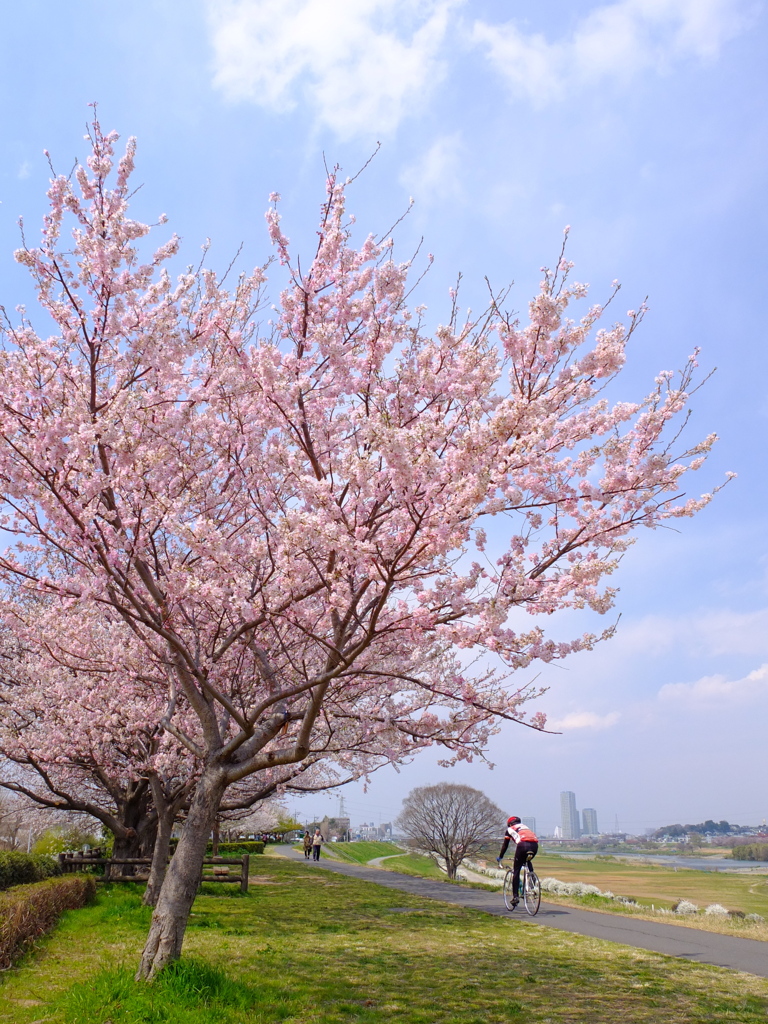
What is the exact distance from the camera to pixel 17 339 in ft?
20.1

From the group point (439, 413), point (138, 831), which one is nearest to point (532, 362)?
point (439, 413)

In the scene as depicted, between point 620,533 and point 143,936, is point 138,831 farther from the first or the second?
point 620,533

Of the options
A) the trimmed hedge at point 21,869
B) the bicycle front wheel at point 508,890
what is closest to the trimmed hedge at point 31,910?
the trimmed hedge at point 21,869

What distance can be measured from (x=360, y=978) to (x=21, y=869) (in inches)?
314

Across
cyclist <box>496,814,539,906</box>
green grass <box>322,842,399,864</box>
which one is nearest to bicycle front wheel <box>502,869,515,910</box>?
cyclist <box>496,814,539,906</box>

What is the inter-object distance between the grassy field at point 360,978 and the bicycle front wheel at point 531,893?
2.86 feet

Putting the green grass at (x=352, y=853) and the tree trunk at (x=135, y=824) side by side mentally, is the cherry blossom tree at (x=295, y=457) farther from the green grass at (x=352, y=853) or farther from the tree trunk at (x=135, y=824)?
the green grass at (x=352, y=853)

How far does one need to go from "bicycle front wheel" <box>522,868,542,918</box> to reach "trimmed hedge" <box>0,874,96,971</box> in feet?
27.3

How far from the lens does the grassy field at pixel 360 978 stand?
5.74 m

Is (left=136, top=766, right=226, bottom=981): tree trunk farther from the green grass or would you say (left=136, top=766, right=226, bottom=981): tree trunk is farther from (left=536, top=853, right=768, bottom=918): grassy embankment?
the green grass

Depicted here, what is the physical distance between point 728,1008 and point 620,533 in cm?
484

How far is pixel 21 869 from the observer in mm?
12203

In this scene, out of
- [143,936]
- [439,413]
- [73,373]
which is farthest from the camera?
[143,936]

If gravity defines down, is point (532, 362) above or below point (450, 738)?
above
